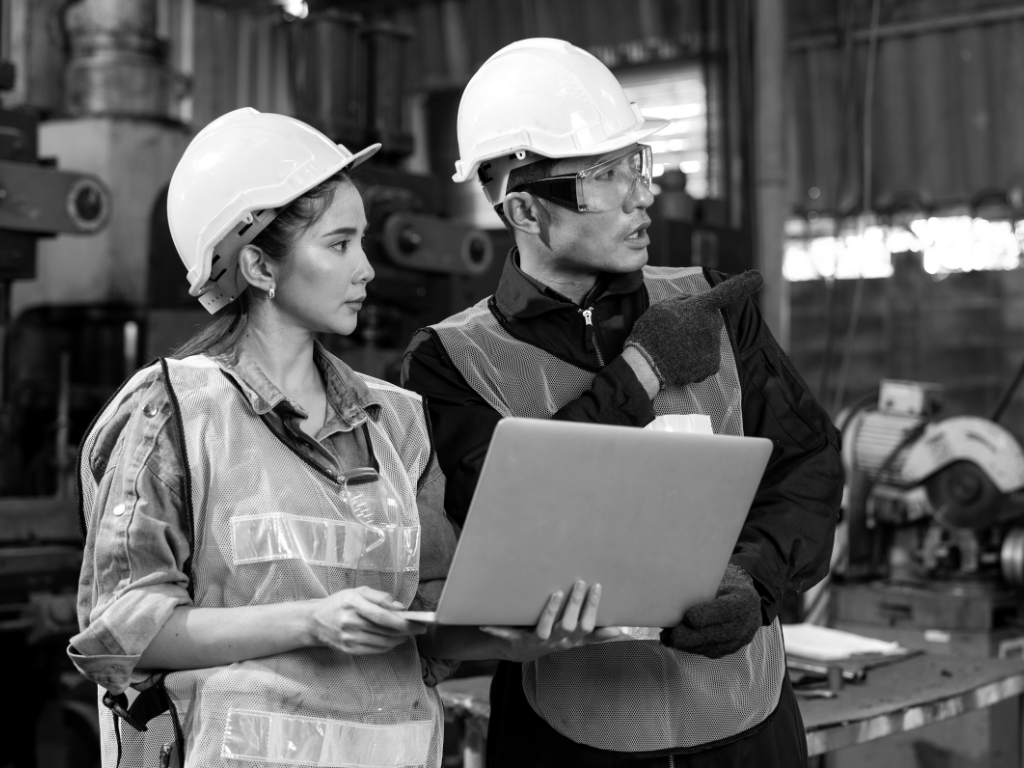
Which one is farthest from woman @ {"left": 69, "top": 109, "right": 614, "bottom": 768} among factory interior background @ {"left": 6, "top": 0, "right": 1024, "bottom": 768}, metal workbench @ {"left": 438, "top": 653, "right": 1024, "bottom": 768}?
factory interior background @ {"left": 6, "top": 0, "right": 1024, "bottom": 768}

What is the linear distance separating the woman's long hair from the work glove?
1.30 ft

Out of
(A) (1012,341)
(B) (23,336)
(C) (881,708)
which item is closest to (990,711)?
(C) (881,708)

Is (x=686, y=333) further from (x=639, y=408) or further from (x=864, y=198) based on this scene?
(x=864, y=198)

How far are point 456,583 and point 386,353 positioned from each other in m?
2.37

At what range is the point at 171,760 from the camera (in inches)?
43.0

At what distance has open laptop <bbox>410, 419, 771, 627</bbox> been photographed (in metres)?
1.02

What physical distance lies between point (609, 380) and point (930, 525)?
8.46 ft

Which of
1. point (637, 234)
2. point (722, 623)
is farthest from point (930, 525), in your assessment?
point (722, 623)

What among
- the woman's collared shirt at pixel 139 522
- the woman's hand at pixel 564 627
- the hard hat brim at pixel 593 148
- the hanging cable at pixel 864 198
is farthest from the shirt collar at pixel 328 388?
the hanging cable at pixel 864 198

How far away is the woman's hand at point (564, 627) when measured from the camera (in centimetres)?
109

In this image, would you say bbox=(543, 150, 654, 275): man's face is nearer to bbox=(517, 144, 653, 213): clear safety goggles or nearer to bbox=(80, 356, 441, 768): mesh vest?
bbox=(517, 144, 653, 213): clear safety goggles

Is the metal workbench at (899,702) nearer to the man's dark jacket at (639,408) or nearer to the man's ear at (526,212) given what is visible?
the man's dark jacket at (639,408)

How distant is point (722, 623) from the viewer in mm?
1218

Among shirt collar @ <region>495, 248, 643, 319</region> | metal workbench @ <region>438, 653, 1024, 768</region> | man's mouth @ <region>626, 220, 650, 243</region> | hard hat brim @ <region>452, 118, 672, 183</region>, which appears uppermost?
hard hat brim @ <region>452, 118, 672, 183</region>
